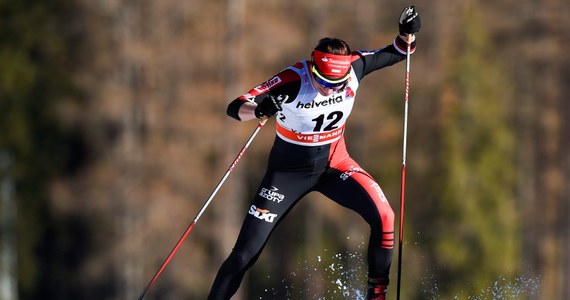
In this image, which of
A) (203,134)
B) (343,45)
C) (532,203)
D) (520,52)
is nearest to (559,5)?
(520,52)

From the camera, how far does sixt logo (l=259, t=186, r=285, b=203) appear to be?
11.1 meters

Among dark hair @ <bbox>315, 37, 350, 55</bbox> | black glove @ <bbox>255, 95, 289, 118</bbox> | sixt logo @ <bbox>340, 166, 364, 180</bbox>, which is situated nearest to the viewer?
black glove @ <bbox>255, 95, 289, 118</bbox>

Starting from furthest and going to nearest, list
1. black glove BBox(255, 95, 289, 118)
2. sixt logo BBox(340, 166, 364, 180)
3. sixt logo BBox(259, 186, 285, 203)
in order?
sixt logo BBox(340, 166, 364, 180) < sixt logo BBox(259, 186, 285, 203) < black glove BBox(255, 95, 289, 118)

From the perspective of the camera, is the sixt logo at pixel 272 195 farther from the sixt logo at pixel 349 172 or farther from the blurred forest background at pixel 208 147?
the blurred forest background at pixel 208 147

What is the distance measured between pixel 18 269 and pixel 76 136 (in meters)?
4.80

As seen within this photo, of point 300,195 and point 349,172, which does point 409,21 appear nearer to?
point 349,172

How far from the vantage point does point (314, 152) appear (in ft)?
→ 36.6

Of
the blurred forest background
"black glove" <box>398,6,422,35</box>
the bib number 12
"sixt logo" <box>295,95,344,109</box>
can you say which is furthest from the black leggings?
the blurred forest background

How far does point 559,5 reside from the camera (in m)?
49.4

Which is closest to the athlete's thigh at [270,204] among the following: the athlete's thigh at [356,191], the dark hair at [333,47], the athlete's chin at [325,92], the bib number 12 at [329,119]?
the athlete's thigh at [356,191]

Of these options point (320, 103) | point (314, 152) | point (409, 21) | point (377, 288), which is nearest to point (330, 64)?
point (320, 103)

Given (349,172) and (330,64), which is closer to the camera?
(330,64)

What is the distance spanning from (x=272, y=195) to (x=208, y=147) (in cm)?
2299

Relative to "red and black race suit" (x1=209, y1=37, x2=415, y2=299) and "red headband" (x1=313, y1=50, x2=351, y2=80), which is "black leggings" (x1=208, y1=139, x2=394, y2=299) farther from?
"red headband" (x1=313, y1=50, x2=351, y2=80)
